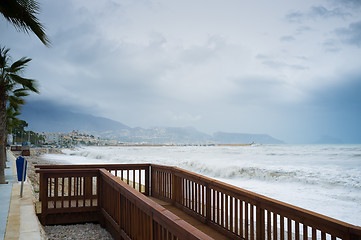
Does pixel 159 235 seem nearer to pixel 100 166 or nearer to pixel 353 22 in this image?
pixel 100 166

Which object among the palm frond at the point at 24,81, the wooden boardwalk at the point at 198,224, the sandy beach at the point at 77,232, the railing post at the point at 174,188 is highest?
the palm frond at the point at 24,81

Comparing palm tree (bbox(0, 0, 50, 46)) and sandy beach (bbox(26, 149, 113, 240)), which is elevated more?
palm tree (bbox(0, 0, 50, 46))

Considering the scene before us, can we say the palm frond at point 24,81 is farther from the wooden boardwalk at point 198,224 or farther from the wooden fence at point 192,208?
the wooden boardwalk at point 198,224

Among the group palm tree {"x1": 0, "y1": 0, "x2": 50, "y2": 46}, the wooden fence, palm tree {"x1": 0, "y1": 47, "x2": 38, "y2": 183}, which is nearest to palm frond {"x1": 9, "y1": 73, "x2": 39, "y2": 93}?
palm tree {"x1": 0, "y1": 47, "x2": 38, "y2": 183}

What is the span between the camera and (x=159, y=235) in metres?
2.32

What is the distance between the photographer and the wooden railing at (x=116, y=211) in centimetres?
214

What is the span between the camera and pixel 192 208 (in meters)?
4.72

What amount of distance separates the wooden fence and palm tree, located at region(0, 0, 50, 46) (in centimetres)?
289

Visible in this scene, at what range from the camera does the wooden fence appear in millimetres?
2365

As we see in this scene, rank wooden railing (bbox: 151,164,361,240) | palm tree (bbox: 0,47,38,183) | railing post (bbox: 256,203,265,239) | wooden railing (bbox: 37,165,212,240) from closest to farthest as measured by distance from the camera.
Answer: wooden railing (bbox: 37,165,212,240), wooden railing (bbox: 151,164,361,240), railing post (bbox: 256,203,265,239), palm tree (bbox: 0,47,38,183)

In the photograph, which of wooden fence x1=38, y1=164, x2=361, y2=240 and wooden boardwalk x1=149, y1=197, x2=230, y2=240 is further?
wooden boardwalk x1=149, y1=197, x2=230, y2=240

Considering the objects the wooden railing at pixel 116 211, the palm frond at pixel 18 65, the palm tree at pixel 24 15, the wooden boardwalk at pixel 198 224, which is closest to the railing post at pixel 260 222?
the wooden boardwalk at pixel 198 224

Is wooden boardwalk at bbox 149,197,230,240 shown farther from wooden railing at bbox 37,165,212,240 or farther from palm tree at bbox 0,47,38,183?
palm tree at bbox 0,47,38,183

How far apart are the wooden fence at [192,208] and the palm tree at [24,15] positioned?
2.89m
